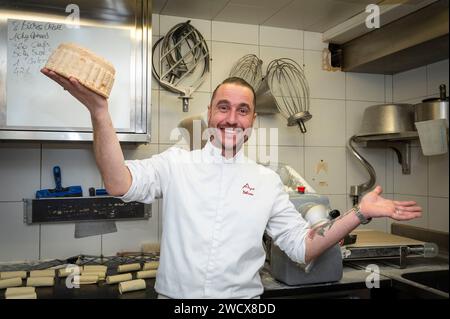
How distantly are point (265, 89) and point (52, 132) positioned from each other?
552mm

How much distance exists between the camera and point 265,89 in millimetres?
949

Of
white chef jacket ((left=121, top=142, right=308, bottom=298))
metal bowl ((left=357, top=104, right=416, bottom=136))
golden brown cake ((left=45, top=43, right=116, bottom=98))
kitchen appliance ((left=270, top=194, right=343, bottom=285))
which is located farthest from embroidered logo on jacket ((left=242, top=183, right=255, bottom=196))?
golden brown cake ((left=45, top=43, right=116, bottom=98))

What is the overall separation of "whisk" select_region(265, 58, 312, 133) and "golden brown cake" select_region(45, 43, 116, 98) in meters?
0.61

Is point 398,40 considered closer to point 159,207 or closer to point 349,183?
point 349,183

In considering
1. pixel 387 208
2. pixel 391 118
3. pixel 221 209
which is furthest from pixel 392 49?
pixel 221 209

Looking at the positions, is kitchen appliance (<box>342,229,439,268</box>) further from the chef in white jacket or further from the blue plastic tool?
the blue plastic tool

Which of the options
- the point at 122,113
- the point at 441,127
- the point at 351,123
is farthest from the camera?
the point at 122,113

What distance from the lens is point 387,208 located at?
0.43 m

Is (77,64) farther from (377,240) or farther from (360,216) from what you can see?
(377,240)

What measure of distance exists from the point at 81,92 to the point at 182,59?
2.25 ft

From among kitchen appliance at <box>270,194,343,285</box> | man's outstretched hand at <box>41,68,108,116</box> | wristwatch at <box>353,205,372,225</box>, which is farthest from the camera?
kitchen appliance at <box>270,194,343,285</box>

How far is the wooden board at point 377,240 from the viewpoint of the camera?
808 millimetres

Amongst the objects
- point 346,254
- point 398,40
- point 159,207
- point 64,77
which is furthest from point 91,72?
point 159,207

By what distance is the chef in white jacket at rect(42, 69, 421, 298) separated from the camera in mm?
516
